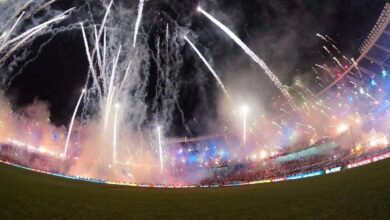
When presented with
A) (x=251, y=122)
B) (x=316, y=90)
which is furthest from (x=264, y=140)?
(x=316, y=90)

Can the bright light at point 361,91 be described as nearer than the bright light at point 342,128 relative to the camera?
No

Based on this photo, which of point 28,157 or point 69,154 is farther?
point 69,154

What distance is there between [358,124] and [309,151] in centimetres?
821

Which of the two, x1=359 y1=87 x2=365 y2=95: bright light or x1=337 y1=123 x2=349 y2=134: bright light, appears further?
x1=359 y1=87 x2=365 y2=95: bright light

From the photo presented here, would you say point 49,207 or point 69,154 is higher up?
point 69,154

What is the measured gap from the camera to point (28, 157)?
47281 mm

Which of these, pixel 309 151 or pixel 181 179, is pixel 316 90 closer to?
pixel 309 151

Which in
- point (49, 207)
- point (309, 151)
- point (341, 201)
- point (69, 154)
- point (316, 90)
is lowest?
point (341, 201)

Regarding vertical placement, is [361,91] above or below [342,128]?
above

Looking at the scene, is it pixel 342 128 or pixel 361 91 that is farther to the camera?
pixel 361 91

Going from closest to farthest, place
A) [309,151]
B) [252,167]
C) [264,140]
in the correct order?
[309,151] → [252,167] → [264,140]

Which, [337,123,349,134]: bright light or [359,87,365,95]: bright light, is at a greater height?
[359,87,365,95]: bright light

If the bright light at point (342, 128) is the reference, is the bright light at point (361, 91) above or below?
above

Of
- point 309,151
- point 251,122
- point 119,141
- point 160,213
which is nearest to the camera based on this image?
point 160,213
